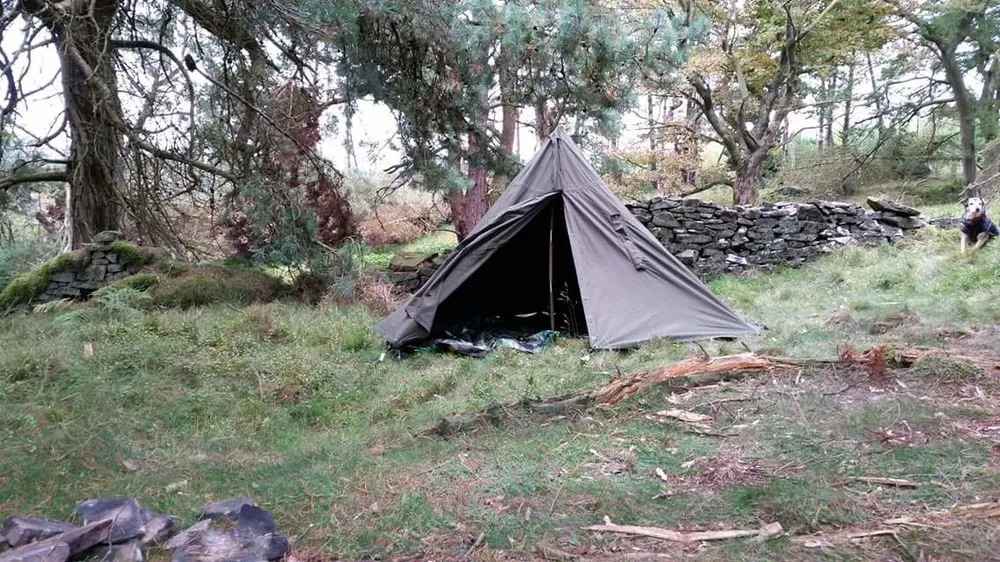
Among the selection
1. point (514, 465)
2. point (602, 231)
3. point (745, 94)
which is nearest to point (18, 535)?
point (514, 465)

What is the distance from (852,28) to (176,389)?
41.7 ft

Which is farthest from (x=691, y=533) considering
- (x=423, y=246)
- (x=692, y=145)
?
(x=423, y=246)

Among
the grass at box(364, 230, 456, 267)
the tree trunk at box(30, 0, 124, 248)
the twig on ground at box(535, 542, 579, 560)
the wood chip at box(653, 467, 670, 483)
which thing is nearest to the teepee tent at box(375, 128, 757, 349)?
the wood chip at box(653, 467, 670, 483)

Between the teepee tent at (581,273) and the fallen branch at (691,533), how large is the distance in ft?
9.34

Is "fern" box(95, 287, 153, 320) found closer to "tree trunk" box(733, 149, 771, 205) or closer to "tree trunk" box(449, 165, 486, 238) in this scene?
"tree trunk" box(449, 165, 486, 238)

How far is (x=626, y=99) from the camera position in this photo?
659 centimetres

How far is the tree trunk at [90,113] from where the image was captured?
17.2 feet

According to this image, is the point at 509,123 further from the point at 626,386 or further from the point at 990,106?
the point at 990,106

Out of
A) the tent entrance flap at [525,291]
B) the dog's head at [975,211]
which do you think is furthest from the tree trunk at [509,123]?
the dog's head at [975,211]

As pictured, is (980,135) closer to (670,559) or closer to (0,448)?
(670,559)

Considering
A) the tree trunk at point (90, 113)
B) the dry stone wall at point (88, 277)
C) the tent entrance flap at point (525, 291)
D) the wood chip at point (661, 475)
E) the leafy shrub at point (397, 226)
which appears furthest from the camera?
the leafy shrub at point (397, 226)

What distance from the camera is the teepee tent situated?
5.43 metres

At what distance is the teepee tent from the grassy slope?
40 cm

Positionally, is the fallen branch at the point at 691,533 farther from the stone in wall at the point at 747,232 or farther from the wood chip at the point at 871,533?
the stone in wall at the point at 747,232
